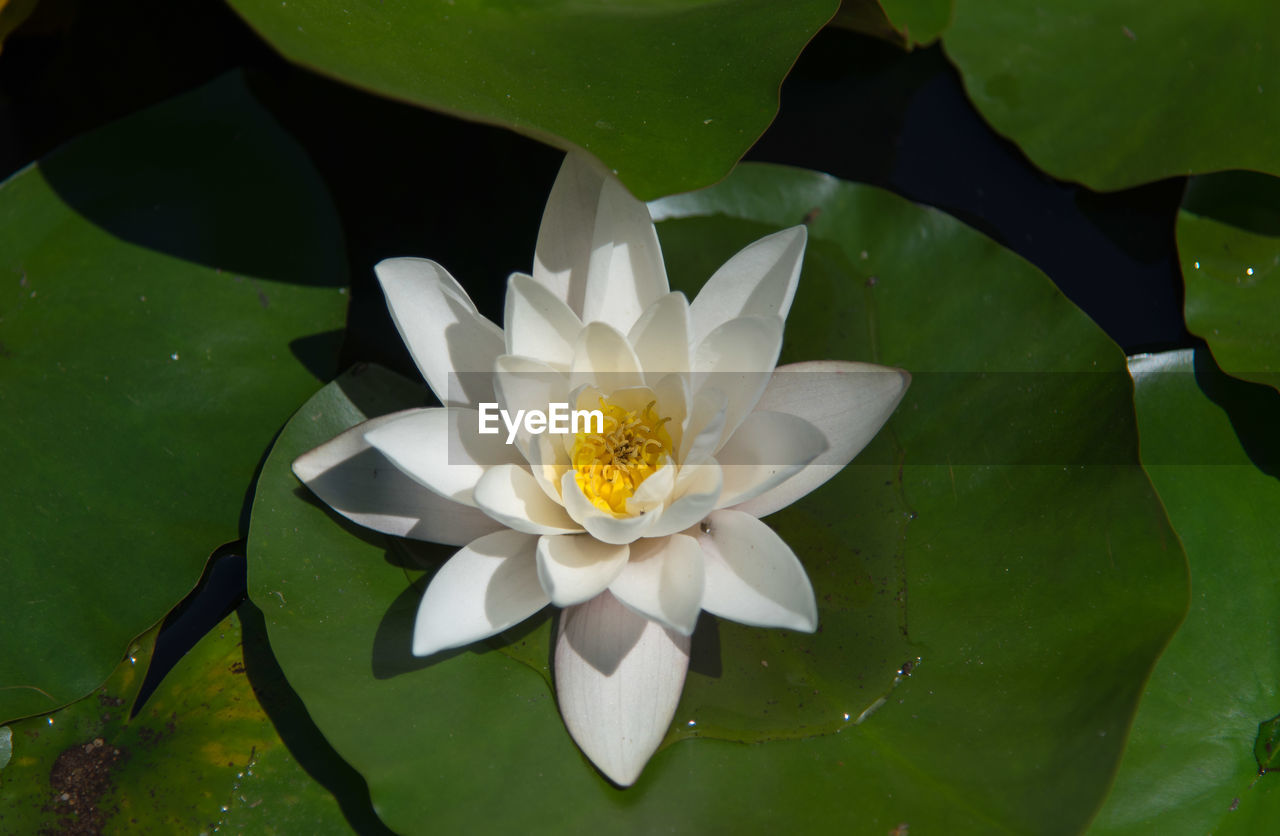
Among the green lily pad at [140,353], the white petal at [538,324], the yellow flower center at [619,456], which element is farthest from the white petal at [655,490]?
the green lily pad at [140,353]

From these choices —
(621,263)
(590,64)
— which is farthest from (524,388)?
(590,64)

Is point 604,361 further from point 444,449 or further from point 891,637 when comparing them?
point 891,637

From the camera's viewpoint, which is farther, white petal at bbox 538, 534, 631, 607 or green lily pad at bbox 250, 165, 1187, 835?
green lily pad at bbox 250, 165, 1187, 835

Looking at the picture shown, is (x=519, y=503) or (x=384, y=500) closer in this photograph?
(x=519, y=503)

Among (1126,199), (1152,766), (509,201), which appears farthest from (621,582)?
(1126,199)

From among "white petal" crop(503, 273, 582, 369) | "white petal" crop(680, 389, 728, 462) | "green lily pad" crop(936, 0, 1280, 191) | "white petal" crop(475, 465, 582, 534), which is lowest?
"white petal" crop(475, 465, 582, 534)

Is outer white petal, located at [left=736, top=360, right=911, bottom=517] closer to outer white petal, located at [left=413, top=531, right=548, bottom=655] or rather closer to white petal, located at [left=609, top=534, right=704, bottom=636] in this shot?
white petal, located at [left=609, top=534, right=704, bottom=636]

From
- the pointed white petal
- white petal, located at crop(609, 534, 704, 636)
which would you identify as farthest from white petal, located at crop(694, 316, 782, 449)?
the pointed white petal

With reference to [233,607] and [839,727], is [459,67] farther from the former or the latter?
[839,727]
